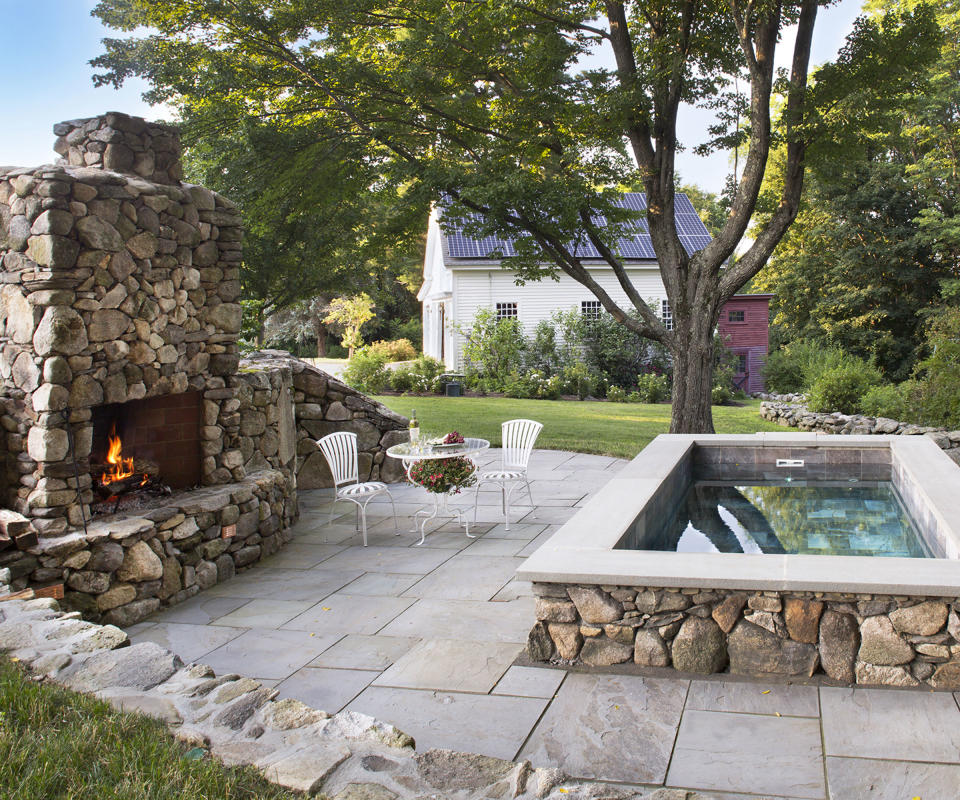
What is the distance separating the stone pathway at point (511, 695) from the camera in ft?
10.4

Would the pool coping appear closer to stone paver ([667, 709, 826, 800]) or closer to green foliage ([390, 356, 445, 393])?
stone paver ([667, 709, 826, 800])

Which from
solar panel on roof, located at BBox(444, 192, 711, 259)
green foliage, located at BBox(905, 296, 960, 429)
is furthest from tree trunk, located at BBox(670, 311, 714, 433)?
solar panel on roof, located at BBox(444, 192, 711, 259)

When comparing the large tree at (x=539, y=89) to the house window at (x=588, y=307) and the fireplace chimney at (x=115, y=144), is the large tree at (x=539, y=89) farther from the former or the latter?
the house window at (x=588, y=307)

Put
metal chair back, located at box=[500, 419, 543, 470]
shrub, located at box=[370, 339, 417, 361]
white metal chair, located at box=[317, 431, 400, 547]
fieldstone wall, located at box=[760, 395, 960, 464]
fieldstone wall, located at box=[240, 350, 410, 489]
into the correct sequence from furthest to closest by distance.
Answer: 1. shrub, located at box=[370, 339, 417, 361]
2. fieldstone wall, located at box=[760, 395, 960, 464]
3. fieldstone wall, located at box=[240, 350, 410, 489]
4. metal chair back, located at box=[500, 419, 543, 470]
5. white metal chair, located at box=[317, 431, 400, 547]

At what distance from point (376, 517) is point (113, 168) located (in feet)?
12.8

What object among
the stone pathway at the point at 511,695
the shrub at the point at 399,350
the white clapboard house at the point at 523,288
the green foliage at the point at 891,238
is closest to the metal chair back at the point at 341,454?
the stone pathway at the point at 511,695

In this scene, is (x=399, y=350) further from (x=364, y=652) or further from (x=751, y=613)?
(x=751, y=613)

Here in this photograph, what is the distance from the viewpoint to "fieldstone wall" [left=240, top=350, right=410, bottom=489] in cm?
954

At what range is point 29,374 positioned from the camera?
5160mm

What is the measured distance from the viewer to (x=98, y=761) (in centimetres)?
265

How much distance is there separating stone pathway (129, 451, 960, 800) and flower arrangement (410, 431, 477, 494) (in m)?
0.92

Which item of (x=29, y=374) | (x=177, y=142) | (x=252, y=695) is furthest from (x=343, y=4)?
(x=252, y=695)

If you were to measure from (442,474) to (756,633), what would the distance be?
11.9 ft

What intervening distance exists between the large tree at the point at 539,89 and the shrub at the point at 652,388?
7.72 metres
